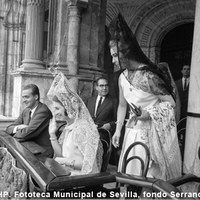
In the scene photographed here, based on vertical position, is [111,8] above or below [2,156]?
above

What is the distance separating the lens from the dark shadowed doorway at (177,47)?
9.95 metres

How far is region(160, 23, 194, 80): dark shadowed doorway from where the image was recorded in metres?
9.95

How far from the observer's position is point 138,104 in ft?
9.50

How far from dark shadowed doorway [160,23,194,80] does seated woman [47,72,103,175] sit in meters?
7.87

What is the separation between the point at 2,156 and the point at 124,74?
1.38 meters

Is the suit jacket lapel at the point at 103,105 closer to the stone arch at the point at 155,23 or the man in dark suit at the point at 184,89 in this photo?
the man in dark suit at the point at 184,89

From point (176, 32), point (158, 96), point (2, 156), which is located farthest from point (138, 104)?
point (176, 32)

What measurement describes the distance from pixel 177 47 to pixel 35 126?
25.8ft

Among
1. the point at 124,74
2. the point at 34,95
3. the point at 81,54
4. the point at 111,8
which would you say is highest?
the point at 111,8

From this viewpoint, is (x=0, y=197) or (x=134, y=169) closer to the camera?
(x=0, y=197)

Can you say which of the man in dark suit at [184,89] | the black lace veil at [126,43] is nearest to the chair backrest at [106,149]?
the black lace veil at [126,43]

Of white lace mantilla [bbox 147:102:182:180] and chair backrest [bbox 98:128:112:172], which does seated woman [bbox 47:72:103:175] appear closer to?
chair backrest [bbox 98:128:112:172]

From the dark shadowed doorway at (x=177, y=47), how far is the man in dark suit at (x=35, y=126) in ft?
24.1

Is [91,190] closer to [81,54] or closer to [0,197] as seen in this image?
[0,197]
